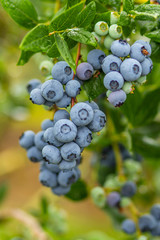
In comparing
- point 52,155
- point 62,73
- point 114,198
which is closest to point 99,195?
point 114,198

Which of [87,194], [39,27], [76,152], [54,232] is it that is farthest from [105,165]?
[39,27]

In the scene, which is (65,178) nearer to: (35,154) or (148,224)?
(35,154)

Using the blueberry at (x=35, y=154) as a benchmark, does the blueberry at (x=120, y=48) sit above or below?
above

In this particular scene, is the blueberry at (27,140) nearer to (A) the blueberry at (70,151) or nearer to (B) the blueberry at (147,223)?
(A) the blueberry at (70,151)

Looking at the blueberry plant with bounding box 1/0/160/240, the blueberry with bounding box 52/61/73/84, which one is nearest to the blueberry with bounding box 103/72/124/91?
the blueberry plant with bounding box 1/0/160/240

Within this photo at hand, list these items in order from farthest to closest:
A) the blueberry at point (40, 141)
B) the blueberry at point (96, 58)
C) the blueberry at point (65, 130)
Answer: the blueberry at point (40, 141) < the blueberry at point (96, 58) < the blueberry at point (65, 130)

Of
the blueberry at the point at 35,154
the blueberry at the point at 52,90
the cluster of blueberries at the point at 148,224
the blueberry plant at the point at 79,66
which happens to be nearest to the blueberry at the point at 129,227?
the cluster of blueberries at the point at 148,224

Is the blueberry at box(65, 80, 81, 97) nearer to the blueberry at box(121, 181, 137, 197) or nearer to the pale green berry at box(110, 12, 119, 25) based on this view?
the pale green berry at box(110, 12, 119, 25)

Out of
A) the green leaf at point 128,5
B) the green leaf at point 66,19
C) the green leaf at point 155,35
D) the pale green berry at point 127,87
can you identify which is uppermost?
the green leaf at point 128,5
